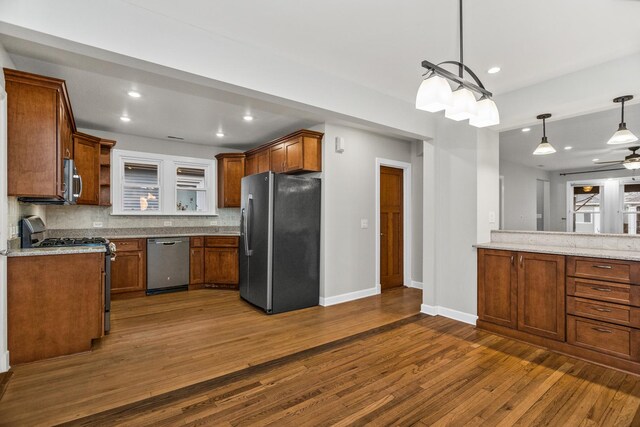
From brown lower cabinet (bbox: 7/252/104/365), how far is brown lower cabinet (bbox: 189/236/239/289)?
95.7 inches

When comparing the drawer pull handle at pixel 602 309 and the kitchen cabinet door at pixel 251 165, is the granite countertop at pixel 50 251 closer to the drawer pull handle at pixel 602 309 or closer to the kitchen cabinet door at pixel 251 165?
the kitchen cabinet door at pixel 251 165

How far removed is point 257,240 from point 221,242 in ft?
5.05

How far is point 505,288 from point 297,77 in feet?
9.72

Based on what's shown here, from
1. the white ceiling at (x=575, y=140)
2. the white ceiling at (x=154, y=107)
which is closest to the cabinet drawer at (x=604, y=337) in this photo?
the white ceiling at (x=575, y=140)

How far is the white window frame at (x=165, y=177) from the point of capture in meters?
5.17

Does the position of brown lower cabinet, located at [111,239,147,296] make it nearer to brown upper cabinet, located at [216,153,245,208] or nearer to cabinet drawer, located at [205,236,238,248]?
cabinet drawer, located at [205,236,238,248]

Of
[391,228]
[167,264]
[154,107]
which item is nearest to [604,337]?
[391,228]

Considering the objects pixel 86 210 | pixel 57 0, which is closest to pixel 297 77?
pixel 57 0

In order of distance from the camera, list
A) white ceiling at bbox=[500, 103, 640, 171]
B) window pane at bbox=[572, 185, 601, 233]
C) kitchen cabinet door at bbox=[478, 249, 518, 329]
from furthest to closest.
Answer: window pane at bbox=[572, 185, 601, 233] < white ceiling at bbox=[500, 103, 640, 171] < kitchen cabinet door at bbox=[478, 249, 518, 329]

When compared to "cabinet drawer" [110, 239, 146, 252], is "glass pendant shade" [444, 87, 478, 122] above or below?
above

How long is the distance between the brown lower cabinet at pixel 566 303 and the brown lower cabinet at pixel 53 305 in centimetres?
392

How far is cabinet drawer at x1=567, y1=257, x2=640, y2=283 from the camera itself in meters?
2.54

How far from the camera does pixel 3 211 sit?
240 cm

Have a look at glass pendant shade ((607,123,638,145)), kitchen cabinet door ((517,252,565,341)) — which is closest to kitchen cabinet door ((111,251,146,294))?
kitchen cabinet door ((517,252,565,341))
